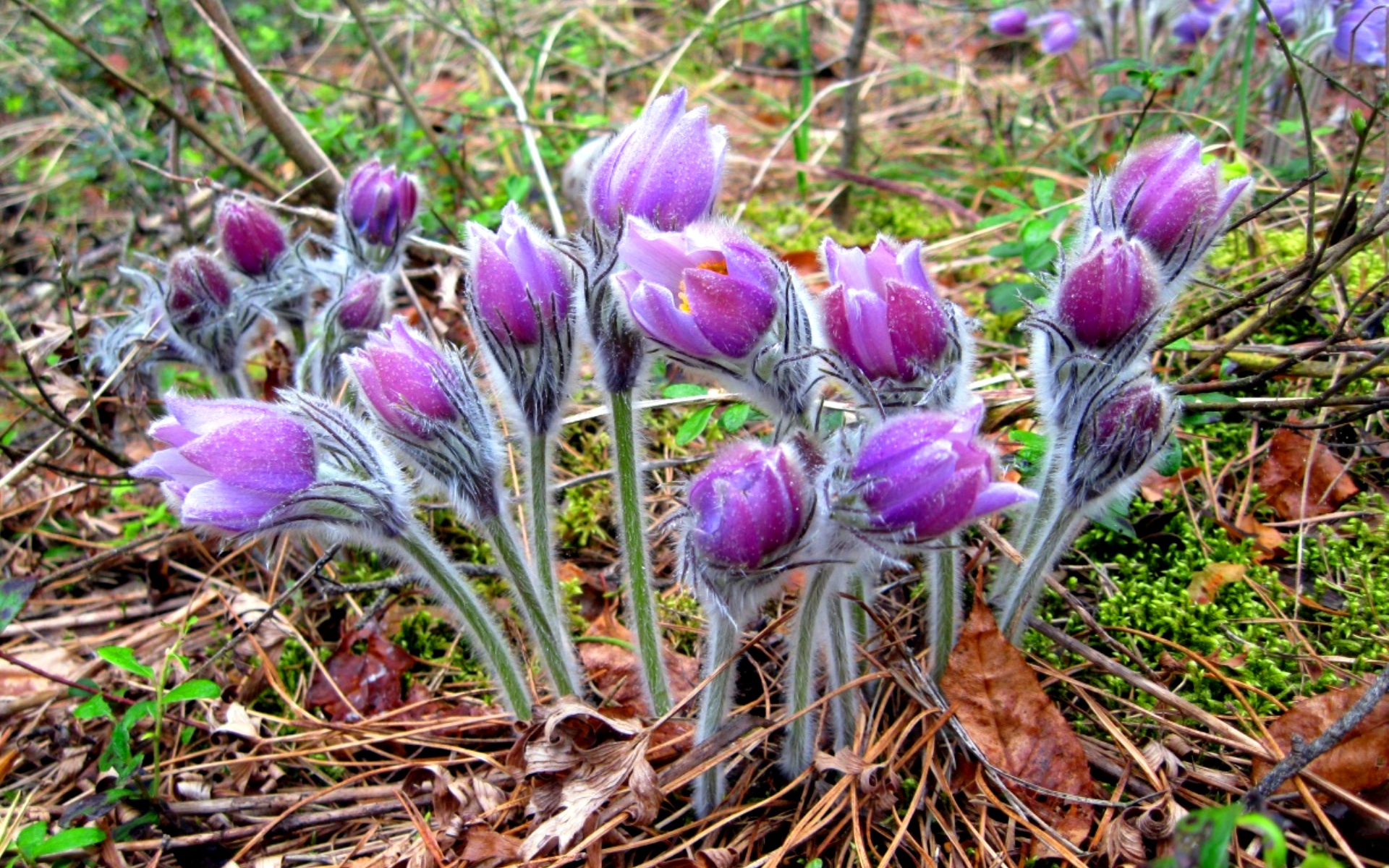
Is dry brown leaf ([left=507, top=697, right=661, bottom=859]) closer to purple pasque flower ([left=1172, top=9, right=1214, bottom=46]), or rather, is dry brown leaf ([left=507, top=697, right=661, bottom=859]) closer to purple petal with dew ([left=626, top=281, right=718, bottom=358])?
purple petal with dew ([left=626, top=281, right=718, bottom=358])

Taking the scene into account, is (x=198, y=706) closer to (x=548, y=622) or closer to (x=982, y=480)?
(x=548, y=622)

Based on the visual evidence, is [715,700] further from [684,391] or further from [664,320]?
[684,391]

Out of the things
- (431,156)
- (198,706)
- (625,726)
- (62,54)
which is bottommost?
(198,706)

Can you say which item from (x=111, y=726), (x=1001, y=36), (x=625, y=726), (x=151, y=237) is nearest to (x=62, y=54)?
(x=151, y=237)

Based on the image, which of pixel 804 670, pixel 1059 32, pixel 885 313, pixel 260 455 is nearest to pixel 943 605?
pixel 804 670

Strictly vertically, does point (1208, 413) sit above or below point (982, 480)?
below

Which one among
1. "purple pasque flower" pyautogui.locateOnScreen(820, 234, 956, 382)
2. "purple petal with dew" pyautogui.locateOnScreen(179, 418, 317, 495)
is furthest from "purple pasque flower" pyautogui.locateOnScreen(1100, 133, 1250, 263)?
"purple petal with dew" pyautogui.locateOnScreen(179, 418, 317, 495)
